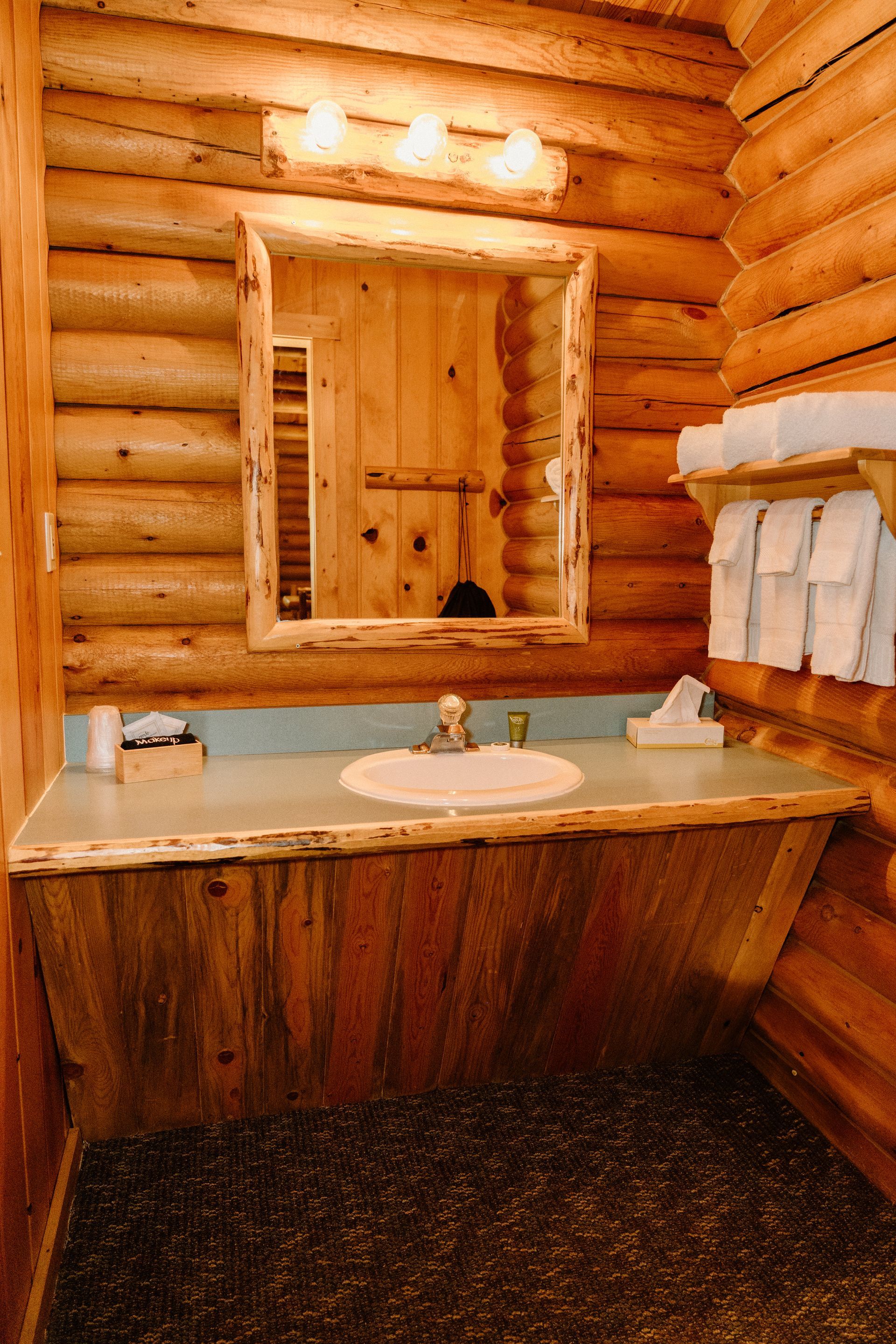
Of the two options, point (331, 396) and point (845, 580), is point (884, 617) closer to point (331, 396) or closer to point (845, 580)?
point (845, 580)

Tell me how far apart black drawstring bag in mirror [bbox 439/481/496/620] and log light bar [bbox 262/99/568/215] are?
2.30 feet

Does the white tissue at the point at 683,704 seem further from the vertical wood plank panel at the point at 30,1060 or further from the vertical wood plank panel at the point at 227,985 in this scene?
the vertical wood plank panel at the point at 30,1060

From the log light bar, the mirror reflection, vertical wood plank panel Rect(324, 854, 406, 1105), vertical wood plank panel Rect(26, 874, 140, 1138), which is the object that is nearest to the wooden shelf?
the mirror reflection

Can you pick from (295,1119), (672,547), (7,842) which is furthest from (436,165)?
(295,1119)

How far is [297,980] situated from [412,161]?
1890mm

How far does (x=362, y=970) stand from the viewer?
5.92 feet

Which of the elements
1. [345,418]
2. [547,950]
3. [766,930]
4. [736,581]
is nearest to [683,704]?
[736,581]

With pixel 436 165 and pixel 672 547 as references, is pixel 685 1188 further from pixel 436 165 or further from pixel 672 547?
pixel 436 165

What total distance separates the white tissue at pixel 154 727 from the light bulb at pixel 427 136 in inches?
56.2

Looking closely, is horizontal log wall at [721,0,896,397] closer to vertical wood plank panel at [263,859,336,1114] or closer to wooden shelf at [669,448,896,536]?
wooden shelf at [669,448,896,536]

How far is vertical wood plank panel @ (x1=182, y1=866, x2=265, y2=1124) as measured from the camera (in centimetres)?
164

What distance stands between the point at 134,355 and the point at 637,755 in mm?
1529

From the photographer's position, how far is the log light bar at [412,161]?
75.0 inches

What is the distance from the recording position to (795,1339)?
145 centimetres
